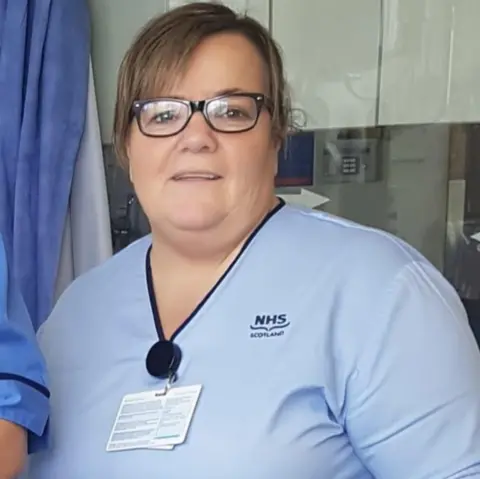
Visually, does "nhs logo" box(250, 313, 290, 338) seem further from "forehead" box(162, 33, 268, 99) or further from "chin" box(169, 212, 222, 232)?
"forehead" box(162, 33, 268, 99)

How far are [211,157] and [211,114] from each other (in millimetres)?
54

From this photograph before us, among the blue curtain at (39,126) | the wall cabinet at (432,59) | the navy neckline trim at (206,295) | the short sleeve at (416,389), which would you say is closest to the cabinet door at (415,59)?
the wall cabinet at (432,59)

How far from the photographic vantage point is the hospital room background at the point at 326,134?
5.28 ft

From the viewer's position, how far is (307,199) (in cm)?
185

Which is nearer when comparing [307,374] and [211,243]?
[307,374]

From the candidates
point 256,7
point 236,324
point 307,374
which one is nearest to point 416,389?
point 307,374

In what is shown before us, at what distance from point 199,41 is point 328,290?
1.19ft

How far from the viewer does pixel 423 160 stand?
183cm

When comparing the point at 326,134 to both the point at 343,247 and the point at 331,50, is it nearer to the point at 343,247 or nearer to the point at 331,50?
the point at 331,50

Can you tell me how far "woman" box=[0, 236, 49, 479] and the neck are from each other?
0.28 metres

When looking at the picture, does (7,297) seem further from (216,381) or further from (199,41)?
(199,41)

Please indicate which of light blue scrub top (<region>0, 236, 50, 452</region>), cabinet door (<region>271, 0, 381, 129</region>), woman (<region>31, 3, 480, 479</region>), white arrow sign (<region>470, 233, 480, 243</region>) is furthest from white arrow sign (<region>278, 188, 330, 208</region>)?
light blue scrub top (<region>0, 236, 50, 452</region>)

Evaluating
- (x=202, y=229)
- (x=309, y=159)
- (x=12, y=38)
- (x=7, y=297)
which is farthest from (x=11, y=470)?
(x=309, y=159)

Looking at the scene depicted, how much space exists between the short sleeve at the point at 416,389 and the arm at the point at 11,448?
363mm
